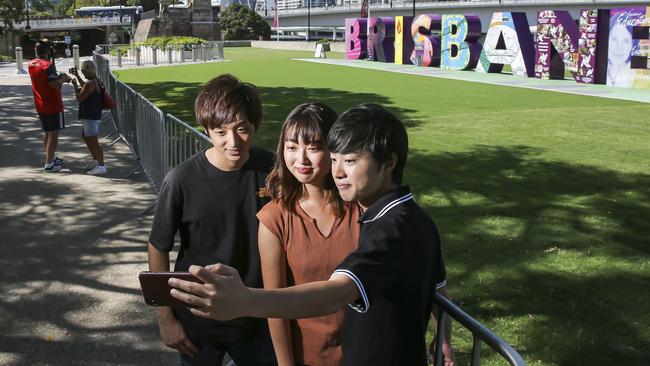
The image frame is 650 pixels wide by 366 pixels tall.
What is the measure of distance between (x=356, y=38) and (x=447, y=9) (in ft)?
115

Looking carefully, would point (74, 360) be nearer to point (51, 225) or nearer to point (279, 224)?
point (279, 224)

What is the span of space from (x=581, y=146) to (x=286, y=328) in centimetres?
1027

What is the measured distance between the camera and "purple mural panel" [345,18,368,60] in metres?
39.8

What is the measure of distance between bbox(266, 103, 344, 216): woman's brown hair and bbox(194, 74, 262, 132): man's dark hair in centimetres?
36

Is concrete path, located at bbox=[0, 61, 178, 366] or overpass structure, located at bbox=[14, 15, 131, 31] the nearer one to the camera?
concrete path, located at bbox=[0, 61, 178, 366]

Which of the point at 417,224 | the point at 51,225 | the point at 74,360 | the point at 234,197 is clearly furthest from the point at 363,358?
the point at 51,225

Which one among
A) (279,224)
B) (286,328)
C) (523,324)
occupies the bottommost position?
(523,324)

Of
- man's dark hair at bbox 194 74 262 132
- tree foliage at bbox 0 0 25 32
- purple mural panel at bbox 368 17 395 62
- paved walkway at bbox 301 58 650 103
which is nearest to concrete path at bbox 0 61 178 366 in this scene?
man's dark hair at bbox 194 74 262 132

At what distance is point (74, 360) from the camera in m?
4.08

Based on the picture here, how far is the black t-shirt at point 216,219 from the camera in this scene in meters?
2.60

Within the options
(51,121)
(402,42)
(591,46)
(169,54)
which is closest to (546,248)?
(51,121)

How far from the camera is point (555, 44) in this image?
25078mm

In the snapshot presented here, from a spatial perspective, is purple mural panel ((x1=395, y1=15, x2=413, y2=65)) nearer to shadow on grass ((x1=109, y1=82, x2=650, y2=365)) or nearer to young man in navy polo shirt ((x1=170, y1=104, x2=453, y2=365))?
shadow on grass ((x1=109, y1=82, x2=650, y2=365))

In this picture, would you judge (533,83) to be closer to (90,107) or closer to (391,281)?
(90,107)
